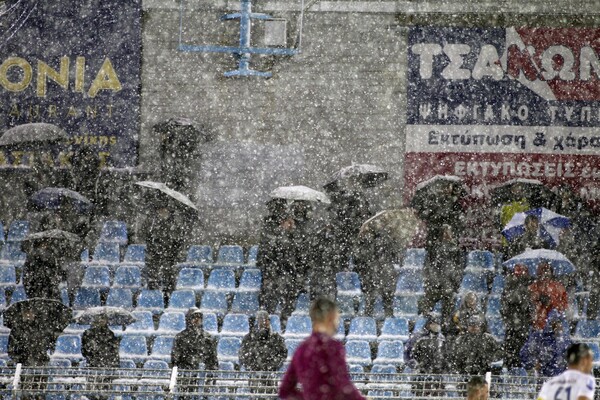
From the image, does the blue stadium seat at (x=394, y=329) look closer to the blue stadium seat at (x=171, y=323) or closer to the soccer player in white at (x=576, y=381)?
the blue stadium seat at (x=171, y=323)

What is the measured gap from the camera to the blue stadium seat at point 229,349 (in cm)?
1423

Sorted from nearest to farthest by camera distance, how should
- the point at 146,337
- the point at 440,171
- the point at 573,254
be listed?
the point at 146,337, the point at 573,254, the point at 440,171

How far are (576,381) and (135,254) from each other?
31.2ft

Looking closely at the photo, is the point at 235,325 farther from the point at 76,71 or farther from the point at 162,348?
the point at 76,71

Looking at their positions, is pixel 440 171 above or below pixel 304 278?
above

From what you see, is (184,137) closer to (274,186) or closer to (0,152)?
(274,186)

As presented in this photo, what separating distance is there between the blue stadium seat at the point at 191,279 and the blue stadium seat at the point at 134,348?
4.42 ft

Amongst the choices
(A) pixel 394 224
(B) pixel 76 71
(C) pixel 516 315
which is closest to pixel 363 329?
(A) pixel 394 224

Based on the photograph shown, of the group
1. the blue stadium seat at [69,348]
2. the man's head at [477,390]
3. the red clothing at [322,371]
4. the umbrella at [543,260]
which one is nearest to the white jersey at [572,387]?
the red clothing at [322,371]

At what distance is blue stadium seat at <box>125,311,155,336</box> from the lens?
1466cm

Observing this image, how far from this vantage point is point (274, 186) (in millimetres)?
17516

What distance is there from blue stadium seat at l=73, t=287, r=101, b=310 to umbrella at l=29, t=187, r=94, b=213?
1120 mm

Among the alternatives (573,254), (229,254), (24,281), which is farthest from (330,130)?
(24,281)

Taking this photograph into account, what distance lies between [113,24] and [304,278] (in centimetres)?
551
